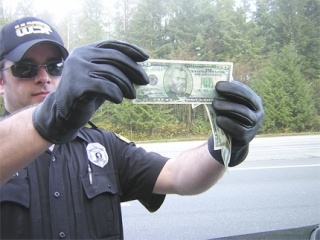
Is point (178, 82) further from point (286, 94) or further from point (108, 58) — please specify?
point (286, 94)

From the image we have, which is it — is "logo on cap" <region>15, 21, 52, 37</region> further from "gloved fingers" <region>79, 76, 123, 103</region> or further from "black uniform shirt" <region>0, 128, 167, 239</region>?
"gloved fingers" <region>79, 76, 123, 103</region>

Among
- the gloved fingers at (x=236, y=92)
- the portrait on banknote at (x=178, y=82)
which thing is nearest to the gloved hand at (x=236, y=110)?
the gloved fingers at (x=236, y=92)

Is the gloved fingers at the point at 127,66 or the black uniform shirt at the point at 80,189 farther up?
the gloved fingers at the point at 127,66

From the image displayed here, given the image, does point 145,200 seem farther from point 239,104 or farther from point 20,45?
point 20,45

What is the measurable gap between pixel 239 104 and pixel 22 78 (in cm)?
95

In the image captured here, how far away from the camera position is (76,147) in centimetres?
162

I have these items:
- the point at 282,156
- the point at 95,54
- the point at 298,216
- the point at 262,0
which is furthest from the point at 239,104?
the point at 282,156

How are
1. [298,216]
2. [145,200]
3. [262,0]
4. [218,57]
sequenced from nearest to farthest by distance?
[145,200]
[298,216]
[218,57]
[262,0]

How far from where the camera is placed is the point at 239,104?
134 cm

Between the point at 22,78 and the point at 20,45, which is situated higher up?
the point at 20,45

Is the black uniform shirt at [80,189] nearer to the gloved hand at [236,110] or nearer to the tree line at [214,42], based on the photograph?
the tree line at [214,42]

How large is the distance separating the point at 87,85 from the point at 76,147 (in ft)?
2.00

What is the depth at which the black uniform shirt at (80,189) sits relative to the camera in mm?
1363

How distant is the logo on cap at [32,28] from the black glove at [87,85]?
2.04 feet
